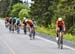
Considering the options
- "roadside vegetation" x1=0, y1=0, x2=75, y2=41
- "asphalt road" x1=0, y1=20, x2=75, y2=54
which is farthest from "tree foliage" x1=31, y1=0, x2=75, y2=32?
"asphalt road" x1=0, y1=20, x2=75, y2=54

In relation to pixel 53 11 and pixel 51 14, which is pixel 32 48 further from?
pixel 51 14

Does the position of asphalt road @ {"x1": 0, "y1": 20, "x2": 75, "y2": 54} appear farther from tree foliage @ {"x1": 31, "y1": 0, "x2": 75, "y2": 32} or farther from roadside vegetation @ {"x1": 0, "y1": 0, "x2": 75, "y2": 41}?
tree foliage @ {"x1": 31, "y1": 0, "x2": 75, "y2": 32}

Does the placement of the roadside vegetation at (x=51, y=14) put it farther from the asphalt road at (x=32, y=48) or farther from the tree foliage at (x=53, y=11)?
the asphalt road at (x=32, y=48)

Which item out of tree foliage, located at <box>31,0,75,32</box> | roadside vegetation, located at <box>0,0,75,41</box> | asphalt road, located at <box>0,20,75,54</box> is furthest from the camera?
tree foliage, located at <box>31,0,75,32</box>

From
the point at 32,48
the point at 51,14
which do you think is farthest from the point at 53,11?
the point at 32,48

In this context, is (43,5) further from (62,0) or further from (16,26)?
(16,26)

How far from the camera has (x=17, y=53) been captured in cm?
1997

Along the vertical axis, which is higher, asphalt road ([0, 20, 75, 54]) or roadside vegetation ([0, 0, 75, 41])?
asphalt road ([0, 20, 75, 54])

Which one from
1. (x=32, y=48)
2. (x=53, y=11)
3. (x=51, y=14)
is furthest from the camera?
(x=51, y=14)

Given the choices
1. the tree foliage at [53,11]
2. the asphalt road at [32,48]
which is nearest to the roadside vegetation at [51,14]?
the tree foliage at [53,11]

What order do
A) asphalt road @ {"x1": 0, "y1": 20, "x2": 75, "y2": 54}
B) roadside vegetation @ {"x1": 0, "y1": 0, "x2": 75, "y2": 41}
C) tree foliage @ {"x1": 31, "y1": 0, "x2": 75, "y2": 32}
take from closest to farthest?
asphalt road @ {"x1": 0, "y1": 20, "x2": 75, "y2": 54}
roadside vegetation @ {"x1": 0, "y1": 0, "x2": 75, "y2": 41}
tree foliage @ {"x1": 31, "y1": 0, "x2": 75, "y2": 32}

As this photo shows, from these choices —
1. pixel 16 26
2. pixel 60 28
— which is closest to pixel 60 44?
pixel 60 28

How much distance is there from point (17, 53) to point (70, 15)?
27.5 metres

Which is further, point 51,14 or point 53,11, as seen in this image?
point 51,14
